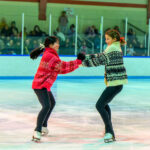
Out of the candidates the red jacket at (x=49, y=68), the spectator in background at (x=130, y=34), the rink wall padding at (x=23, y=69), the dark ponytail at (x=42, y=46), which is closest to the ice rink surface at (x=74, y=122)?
the red jacket at (x=49, y=68)

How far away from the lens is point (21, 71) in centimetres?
1471

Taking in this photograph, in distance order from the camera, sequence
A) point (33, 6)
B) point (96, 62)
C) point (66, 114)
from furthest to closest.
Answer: point (33, 6) → point (66, 114) → point (96, 62)

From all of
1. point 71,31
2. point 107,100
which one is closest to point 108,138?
point 107,100

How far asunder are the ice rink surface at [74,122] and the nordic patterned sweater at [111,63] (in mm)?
734

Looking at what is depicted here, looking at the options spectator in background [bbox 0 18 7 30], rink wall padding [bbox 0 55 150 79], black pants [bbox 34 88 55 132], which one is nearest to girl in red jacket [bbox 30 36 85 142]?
black pants [bbox 34 88 55 132]

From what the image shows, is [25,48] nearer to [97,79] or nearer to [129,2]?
[97,79]

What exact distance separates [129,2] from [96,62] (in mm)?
14652

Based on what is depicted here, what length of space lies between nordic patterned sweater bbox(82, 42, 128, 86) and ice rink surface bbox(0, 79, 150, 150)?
734 millimetres

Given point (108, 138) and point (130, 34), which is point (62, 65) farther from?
point (130, 34)

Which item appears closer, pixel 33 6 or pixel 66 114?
pixel 66 114

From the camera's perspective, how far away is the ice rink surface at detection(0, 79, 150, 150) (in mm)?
5191

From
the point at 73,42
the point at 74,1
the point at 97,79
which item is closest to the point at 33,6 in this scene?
the point at 74,1

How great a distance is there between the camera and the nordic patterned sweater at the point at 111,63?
5.18m

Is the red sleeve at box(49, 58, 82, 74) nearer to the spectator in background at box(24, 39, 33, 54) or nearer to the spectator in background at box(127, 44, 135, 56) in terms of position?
the spectator in background at box(24, 39, 33, 54)
